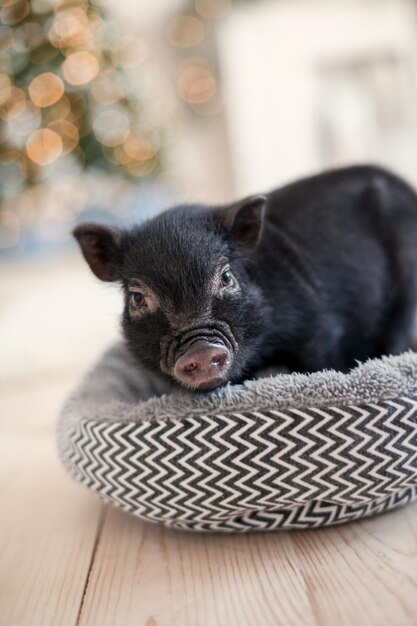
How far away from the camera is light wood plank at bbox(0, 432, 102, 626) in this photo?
1.35m

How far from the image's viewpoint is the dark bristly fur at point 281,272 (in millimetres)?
1563

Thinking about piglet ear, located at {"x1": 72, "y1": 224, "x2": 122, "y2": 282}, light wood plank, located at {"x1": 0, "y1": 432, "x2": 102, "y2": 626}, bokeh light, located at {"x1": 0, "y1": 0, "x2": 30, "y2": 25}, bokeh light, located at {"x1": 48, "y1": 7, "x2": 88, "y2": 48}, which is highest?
bokeh light, located at {"x1": 0, "y1": 0, "x2": 30, "y2": 25}

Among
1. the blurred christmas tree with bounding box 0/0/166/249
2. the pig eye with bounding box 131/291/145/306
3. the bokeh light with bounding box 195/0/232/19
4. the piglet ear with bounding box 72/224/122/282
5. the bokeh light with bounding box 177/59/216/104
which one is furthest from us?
the bokeh light with bounding box 177/59/216/104

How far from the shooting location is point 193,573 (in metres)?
1.37

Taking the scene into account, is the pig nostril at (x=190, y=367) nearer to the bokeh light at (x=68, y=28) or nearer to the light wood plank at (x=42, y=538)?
the light wood plank at (x=42, y=538)

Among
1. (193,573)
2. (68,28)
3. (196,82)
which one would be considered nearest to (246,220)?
(193,573)

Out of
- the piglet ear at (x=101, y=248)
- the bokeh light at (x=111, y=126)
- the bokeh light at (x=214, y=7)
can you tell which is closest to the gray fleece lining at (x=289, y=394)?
the piglet ear at (x=101, y=248)

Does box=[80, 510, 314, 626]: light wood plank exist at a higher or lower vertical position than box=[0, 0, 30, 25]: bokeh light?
lower

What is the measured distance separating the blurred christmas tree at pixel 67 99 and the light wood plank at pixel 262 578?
2480 mm

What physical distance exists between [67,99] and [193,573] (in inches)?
113

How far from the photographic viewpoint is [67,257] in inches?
241

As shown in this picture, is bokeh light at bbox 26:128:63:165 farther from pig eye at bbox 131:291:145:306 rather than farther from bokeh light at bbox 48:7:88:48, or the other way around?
pig eye at bbox 131:291:145:306

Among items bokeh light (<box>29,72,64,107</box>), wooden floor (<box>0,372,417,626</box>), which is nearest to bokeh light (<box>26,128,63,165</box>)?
bokeh light (<box>29,72,64,107</box>)

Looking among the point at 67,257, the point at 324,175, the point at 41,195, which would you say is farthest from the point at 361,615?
the point at 67,257
